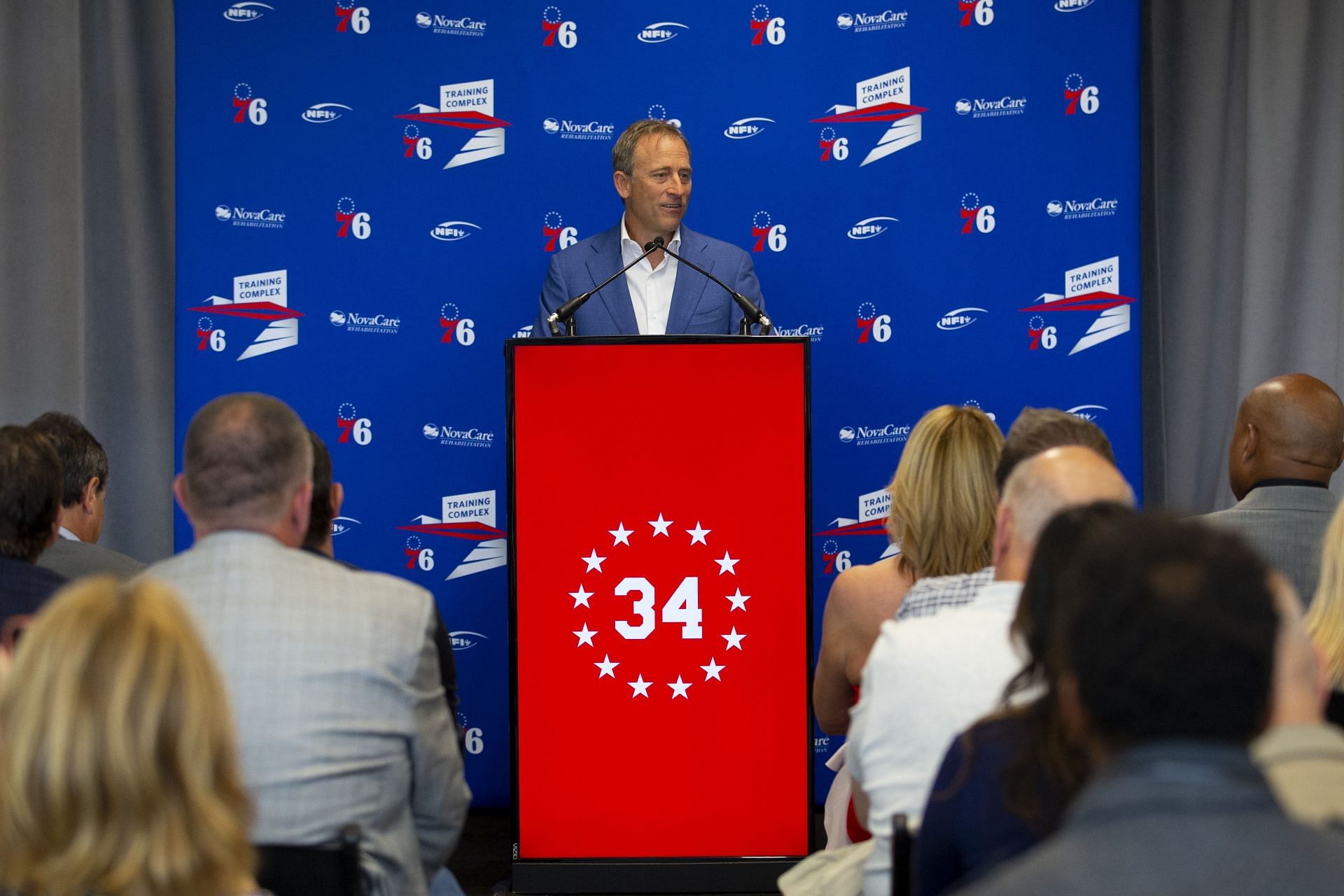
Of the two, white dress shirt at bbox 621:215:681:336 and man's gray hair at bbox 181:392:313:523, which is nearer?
man's gray hair at bbox 181:392:313:523

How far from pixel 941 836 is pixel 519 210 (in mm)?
3500

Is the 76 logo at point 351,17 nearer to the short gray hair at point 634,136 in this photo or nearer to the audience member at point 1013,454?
the short gray hair at point 634,136

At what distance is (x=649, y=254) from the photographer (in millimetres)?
3955

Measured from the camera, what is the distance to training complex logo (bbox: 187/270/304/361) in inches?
Result: 180

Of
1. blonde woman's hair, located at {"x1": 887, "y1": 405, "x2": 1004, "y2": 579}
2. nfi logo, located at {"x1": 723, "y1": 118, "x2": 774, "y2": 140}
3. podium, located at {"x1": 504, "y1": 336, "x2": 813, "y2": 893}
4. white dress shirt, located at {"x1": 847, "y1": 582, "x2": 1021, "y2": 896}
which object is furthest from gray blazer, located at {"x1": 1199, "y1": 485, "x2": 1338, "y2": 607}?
nfi logo, located at {"x1": 723, "y1": 118, "x2": 774, "y2": 140}

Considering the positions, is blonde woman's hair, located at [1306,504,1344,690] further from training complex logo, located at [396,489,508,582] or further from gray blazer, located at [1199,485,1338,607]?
training complex logo, located at [396,489,508,582]

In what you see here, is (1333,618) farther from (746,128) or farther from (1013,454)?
(746,128)

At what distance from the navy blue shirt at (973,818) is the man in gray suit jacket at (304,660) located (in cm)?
75

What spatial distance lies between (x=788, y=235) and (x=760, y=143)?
12.7 inches

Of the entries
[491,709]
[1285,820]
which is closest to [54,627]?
[1285,820]

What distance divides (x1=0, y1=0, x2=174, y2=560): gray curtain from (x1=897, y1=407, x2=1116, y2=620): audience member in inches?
135

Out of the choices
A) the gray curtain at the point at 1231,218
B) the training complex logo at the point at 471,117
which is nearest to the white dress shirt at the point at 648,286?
the training complex logo at the point at 471,117

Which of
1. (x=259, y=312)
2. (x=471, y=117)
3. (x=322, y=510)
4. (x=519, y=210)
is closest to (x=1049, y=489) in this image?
(x=322, y=510)

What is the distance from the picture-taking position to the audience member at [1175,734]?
3.03ft
